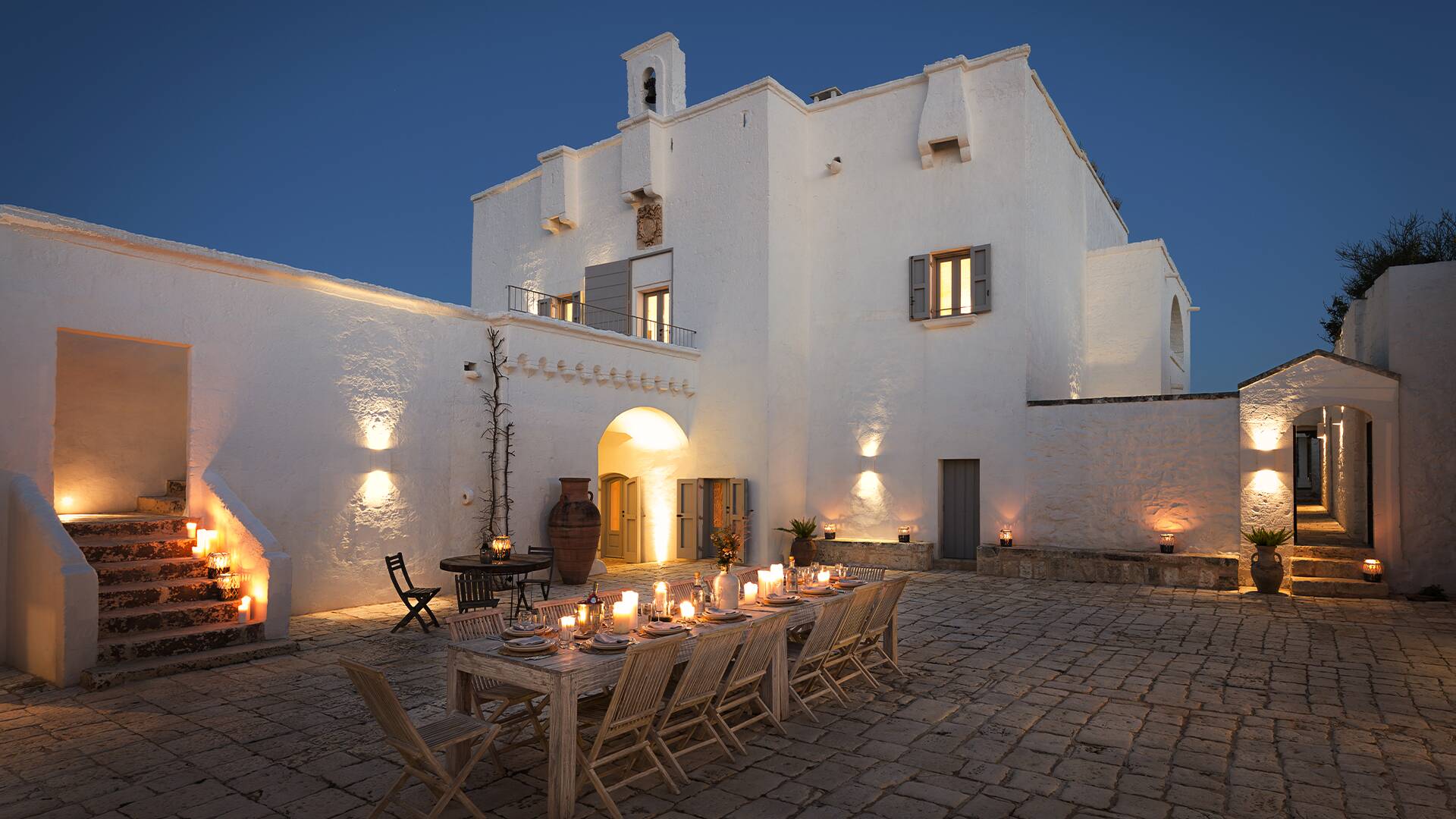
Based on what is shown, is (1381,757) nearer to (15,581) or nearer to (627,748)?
(627,748)

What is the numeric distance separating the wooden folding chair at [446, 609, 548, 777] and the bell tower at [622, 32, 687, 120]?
1308cm

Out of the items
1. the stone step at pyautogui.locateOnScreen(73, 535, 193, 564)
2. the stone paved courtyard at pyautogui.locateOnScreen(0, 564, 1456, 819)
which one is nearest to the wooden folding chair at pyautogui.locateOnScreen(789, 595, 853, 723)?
the stone paved courtyard at pyautogui.locateOnScreen(0, 564, 1456, 819)

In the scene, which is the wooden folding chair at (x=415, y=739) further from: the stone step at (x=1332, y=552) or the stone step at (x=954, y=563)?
the stone step at (x=1332, y=552)

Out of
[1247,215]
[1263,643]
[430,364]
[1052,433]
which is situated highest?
[1247,215]

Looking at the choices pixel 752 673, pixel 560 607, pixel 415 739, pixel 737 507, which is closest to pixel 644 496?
pixel 737 507

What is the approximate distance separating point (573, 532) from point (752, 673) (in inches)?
275

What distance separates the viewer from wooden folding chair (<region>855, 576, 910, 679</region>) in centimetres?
602

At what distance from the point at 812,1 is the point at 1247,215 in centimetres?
5569

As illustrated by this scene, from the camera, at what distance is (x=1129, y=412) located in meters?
12.3

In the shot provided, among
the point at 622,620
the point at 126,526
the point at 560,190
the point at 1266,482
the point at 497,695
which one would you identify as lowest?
the point at 497,695

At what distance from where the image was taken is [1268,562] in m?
10.7

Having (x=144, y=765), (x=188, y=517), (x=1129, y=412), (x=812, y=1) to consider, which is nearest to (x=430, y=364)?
(x=188, y=517)

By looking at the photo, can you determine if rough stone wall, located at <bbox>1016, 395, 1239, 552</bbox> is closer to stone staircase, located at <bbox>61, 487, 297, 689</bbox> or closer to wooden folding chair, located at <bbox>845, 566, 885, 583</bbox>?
wooden folding chair, located at <bbox>845, 566, 885, 583</bbox>

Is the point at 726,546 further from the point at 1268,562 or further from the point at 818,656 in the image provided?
the point at 1268,562
